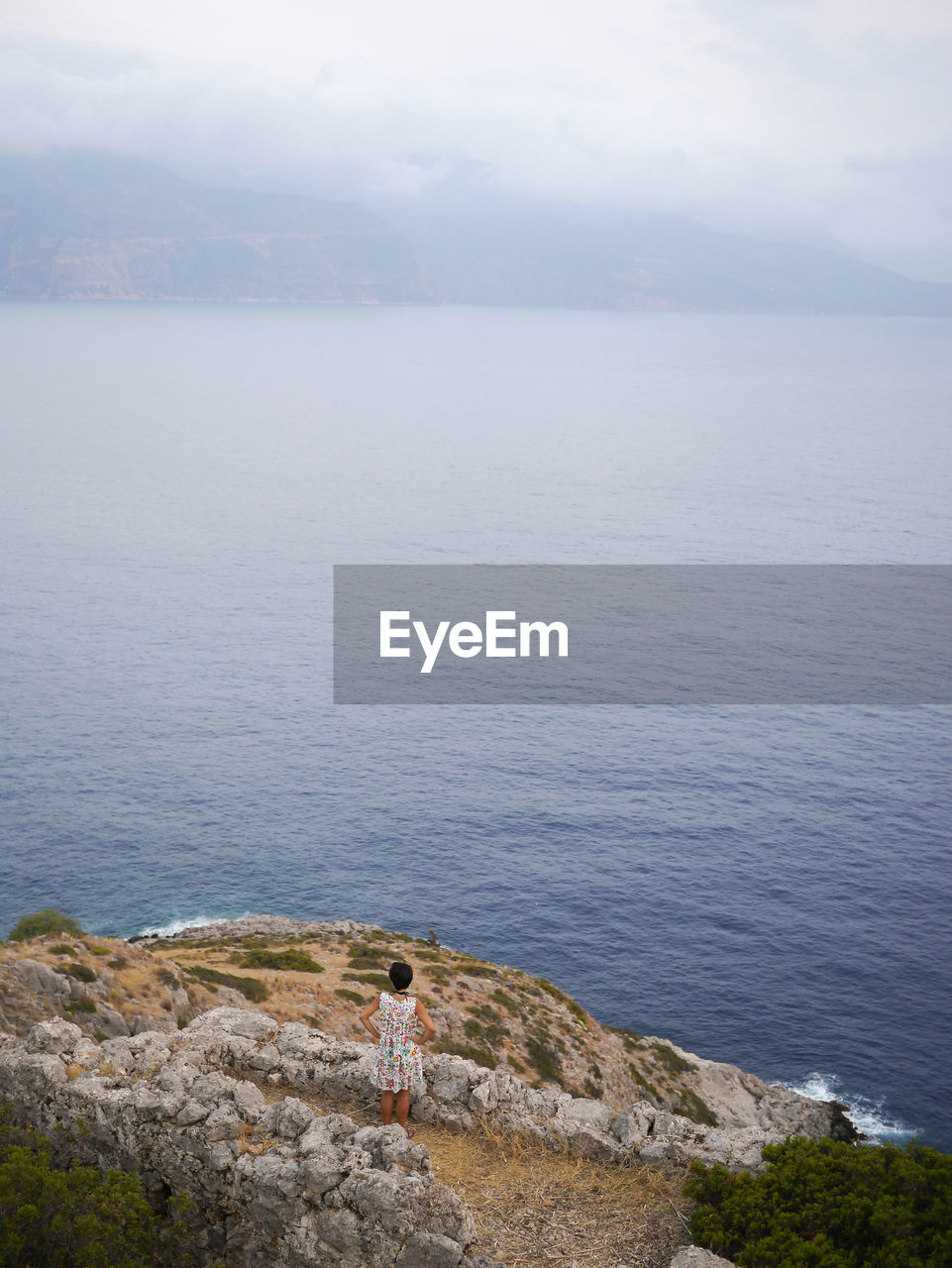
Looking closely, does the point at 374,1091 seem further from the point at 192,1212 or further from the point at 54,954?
the point at 54,954

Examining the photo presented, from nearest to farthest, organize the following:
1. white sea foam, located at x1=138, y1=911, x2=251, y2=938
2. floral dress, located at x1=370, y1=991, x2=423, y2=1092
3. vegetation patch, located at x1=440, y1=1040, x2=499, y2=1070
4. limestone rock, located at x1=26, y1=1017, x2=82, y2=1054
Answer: floral dress, located at x1=370, y1=991, x2=423, y2=1092
limestone rock, located at x1=26, y1=1017, x2=82, y2=1054
vegetation patch, located at x1=440, y1=1040, x2=499, y2=1070
white sea foam, located at x1=138, y1=911, x2=251, y2=938

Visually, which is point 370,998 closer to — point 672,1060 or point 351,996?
point 351,996

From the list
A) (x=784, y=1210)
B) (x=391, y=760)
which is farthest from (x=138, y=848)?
(x=784, y=1210)

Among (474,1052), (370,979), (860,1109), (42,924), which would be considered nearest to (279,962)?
(370,979)

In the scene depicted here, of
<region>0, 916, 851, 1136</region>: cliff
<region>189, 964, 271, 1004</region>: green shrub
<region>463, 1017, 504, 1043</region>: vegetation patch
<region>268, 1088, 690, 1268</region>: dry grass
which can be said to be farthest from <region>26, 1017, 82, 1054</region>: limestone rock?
<region>463, 1017, 504, 1043</region>: vegetation patch

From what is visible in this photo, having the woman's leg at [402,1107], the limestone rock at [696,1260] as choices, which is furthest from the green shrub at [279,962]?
the limestone rock at [696,1260]

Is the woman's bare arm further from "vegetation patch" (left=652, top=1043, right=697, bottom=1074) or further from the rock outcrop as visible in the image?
"vegetation patch" (left=652, top=1043, right=697, bottom=1074)

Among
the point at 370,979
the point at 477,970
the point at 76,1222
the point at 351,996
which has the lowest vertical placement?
the point at 477,970
